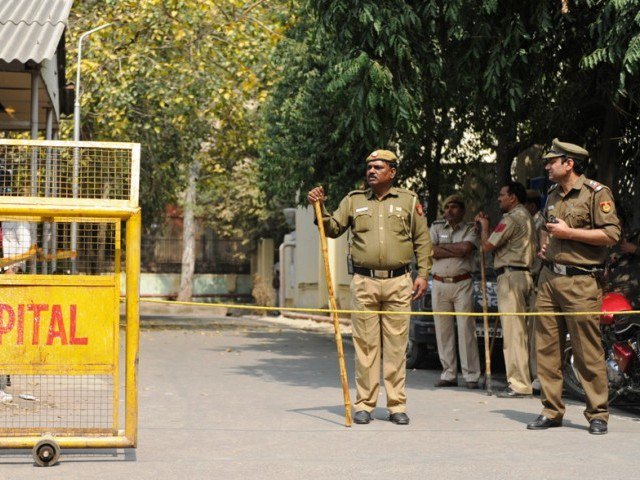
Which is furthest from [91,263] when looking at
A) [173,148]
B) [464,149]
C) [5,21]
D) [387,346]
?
[173,148]

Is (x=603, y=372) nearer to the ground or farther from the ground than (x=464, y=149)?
nearer to the ground

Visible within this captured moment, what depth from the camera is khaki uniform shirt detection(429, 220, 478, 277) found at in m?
13.1

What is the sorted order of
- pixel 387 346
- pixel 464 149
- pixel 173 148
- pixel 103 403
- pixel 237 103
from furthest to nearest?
pixel 173 148 → pixel 237 103 → pixel 464 149 → pixel 387 346 → pixel 103 403

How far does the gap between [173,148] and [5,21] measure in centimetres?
1517

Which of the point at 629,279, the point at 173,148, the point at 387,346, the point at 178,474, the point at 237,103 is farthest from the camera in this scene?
the point at 173,148

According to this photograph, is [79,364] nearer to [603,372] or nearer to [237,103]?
[603,372]

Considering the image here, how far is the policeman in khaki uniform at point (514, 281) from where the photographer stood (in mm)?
12008

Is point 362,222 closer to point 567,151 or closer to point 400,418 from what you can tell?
point 400,418

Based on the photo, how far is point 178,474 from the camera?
24.8ft

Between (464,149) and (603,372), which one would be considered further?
(464,149)

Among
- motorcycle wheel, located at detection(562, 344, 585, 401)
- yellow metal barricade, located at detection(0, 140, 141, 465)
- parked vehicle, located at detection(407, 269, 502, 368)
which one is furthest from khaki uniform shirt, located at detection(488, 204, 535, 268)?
yellow metal barricade, located at detection(0, 140, 141, 465)

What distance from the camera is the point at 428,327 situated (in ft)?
48.1

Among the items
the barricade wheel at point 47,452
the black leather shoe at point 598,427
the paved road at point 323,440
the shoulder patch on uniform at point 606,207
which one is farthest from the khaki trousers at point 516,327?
the barricade wheel at point 47,452

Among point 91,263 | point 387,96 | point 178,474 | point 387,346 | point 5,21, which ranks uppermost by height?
point 5,21
